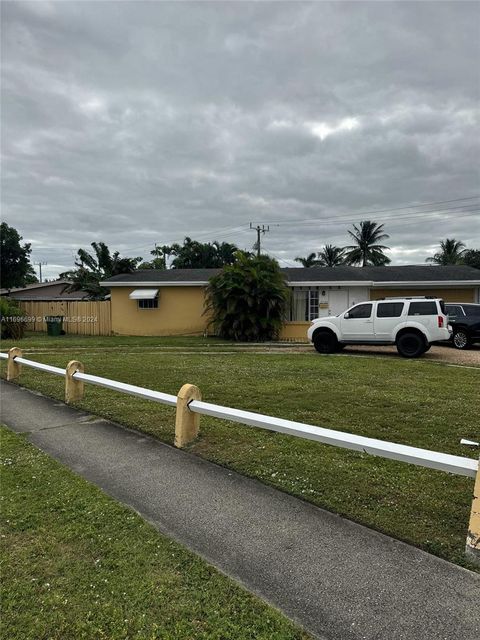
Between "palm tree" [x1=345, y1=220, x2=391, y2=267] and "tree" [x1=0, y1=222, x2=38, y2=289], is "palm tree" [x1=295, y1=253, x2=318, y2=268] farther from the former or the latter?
"tree" [x1=0, y1=222, x2=38, y2=289]

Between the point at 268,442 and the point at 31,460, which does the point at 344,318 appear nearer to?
the point at 268,442

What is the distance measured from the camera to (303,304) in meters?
20.7

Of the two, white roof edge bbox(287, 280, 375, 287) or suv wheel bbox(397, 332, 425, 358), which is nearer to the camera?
suv wheel bbox(397, 332, 425, 358)

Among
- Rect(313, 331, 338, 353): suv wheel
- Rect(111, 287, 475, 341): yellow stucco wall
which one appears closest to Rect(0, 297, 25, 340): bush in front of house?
Rect(111, 287, 475, 341): yellow stucco wall

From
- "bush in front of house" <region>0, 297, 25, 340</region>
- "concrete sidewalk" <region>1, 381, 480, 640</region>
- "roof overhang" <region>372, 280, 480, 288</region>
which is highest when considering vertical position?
"roof overhang" <region>372, 280, 480, 288</region>

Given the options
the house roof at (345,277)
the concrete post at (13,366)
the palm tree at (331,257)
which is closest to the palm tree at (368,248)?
the palm tree at (331,257)

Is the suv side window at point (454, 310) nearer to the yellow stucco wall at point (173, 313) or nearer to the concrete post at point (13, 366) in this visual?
the yellow stucco wall at point (173, 313)

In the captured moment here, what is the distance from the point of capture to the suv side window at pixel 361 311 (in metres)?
13.7

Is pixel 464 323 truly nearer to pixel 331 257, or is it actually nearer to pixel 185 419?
pixel 185 419

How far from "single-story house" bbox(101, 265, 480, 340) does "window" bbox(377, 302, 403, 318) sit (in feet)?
20.0

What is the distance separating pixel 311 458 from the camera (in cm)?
449

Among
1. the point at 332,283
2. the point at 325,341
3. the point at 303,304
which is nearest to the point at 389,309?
the point at 325,341

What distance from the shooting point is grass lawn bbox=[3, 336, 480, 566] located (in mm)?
3480

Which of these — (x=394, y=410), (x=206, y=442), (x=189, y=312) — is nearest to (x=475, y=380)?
(x=394, y=410)
